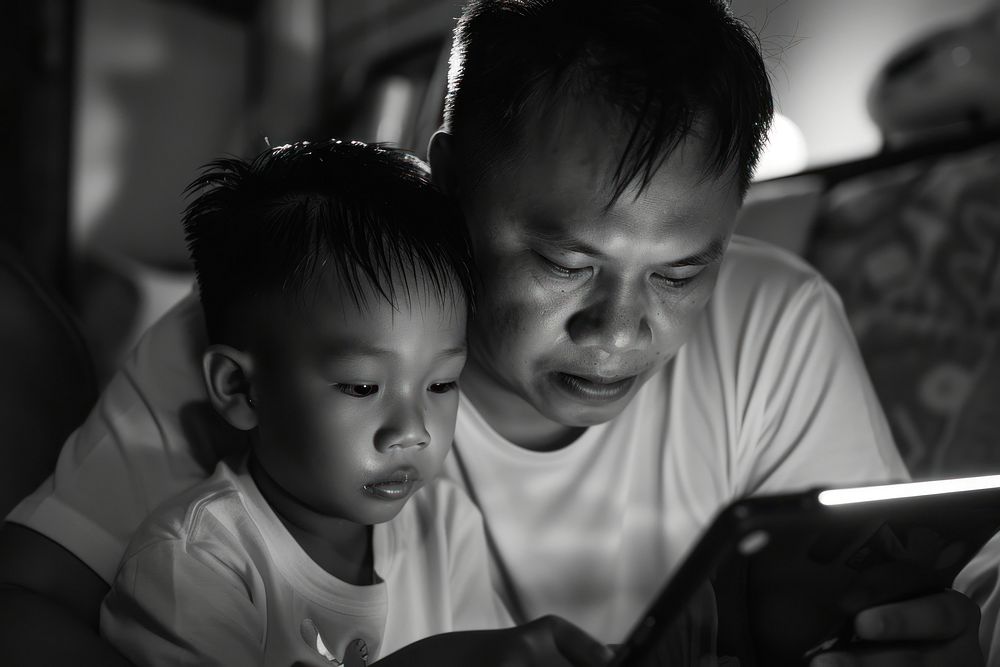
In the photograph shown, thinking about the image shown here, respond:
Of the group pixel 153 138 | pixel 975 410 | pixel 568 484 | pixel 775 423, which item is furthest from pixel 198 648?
pixel 153 138

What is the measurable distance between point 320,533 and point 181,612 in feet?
0.61

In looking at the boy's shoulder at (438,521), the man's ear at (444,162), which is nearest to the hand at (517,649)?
the boy's shoulder at (438,521)

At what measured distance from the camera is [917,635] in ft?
2.16

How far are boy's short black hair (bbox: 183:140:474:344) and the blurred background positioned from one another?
174mm

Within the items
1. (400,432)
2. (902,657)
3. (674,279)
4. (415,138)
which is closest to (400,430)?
(400,432)

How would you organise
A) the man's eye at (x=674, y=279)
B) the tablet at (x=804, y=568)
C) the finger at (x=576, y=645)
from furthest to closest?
→ the man's eye at (x=674, y=279) < the finger at (x=576, y=645) < the tablet at (x=804, y=568)

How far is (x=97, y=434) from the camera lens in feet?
2.99

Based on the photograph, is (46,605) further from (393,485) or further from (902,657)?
(902,657)

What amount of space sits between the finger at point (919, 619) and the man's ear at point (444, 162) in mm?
528

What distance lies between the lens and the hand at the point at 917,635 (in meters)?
0.64

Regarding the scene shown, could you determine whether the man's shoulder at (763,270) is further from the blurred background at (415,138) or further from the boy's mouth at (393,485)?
the boy's mouth at (393,485)

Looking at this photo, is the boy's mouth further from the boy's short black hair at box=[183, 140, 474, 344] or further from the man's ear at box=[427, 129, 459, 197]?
the man's ear at box=[427, 129, 459, 197]

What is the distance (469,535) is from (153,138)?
2712 mm

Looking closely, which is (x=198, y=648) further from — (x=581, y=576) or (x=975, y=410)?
(x=975, y=410)
